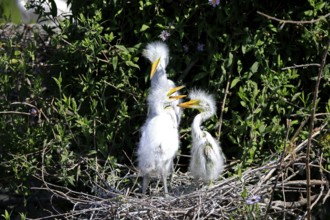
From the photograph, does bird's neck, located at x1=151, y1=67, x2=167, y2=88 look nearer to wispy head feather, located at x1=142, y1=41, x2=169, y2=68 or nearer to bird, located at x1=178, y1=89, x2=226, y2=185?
wispy head feather, located at x1=142, y1=41, x2=169, y2=68

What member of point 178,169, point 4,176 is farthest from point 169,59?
point 4,176

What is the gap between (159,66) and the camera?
16.4ft

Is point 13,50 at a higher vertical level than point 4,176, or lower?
higher

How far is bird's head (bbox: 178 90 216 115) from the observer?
4.82 metres

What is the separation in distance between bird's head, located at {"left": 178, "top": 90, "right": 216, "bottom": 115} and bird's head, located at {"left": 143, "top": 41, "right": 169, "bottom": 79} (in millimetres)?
291

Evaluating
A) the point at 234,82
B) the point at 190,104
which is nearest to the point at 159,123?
the point at 190,104

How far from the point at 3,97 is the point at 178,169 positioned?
4.68 feet

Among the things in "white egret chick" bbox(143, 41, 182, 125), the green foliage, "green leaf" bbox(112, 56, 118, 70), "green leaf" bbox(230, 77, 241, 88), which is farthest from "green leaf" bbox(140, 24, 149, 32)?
"green leaf" bbox(230, 77, 241, 88)

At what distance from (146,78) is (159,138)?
0.58m

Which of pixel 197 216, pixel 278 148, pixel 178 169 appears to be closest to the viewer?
pixel 197 216

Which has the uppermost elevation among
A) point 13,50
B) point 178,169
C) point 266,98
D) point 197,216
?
point 13,50

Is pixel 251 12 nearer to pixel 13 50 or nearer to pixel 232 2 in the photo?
pixel 232 2

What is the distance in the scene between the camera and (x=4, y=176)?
548 centimetres

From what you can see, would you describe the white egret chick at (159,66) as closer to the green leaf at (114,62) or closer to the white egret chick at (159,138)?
the white egret chick at (159,138)
